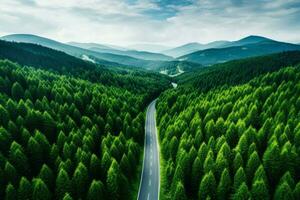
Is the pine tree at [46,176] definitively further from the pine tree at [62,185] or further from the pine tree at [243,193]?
the pine tree at [243,193]

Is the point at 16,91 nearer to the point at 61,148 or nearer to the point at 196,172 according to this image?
the point at 61,148

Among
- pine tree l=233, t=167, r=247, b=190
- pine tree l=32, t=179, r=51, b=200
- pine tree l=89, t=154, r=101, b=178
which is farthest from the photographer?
pine tree l=89, t=154, r=101, b=178

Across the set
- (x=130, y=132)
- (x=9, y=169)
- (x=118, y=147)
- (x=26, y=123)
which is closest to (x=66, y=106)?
(x=26, y=123)

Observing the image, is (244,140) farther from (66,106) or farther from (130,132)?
(66,106)

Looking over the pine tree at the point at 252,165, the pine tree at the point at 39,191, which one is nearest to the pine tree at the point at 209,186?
the pine tree at the point at 252,165

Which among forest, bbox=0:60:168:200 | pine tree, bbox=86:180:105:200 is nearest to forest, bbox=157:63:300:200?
forest, bbox=0:60:168:200

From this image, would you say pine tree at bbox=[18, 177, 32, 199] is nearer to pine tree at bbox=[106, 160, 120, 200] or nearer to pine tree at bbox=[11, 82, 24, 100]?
pine tree at bbox=[106, 160, 120, 200]
